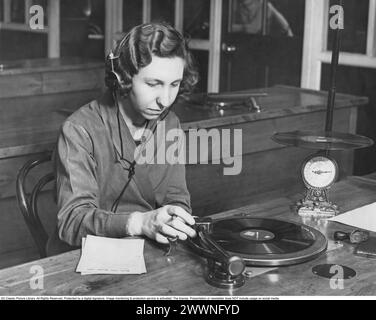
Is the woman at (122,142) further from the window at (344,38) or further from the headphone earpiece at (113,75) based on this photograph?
the window at (344,38)

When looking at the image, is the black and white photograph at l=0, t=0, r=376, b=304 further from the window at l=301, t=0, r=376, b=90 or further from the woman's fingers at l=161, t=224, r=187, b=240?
the window at l=301, t=0, r=376, b=90

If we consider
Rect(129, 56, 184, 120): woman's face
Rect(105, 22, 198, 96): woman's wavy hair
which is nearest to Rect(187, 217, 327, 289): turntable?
Rect(129, 56, 184, 120): woman's face

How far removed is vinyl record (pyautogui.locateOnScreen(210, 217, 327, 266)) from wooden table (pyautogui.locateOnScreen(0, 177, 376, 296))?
1.0 inches

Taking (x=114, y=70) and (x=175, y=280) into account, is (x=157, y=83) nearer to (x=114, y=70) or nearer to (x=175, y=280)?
(x=114, y=70)

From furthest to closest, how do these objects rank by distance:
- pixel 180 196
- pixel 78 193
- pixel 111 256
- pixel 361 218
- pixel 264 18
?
pixel 264 18 → pixel 180 196 → pixel 361 218 → pixel 78 193 → pixel 111 256

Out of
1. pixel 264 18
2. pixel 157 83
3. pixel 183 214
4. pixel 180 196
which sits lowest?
pixel 180 196

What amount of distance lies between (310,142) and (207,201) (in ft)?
4.42

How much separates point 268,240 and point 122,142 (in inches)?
24.2

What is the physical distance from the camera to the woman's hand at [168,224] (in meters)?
1.55

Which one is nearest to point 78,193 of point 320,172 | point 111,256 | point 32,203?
point 32,203

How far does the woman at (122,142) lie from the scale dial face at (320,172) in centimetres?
40

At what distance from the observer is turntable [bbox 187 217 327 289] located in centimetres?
140

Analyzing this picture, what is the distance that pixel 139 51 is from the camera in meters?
1.91

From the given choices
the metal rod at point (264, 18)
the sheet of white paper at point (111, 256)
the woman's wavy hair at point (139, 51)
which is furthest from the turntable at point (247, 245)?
the metal rod at point (264, 18)
